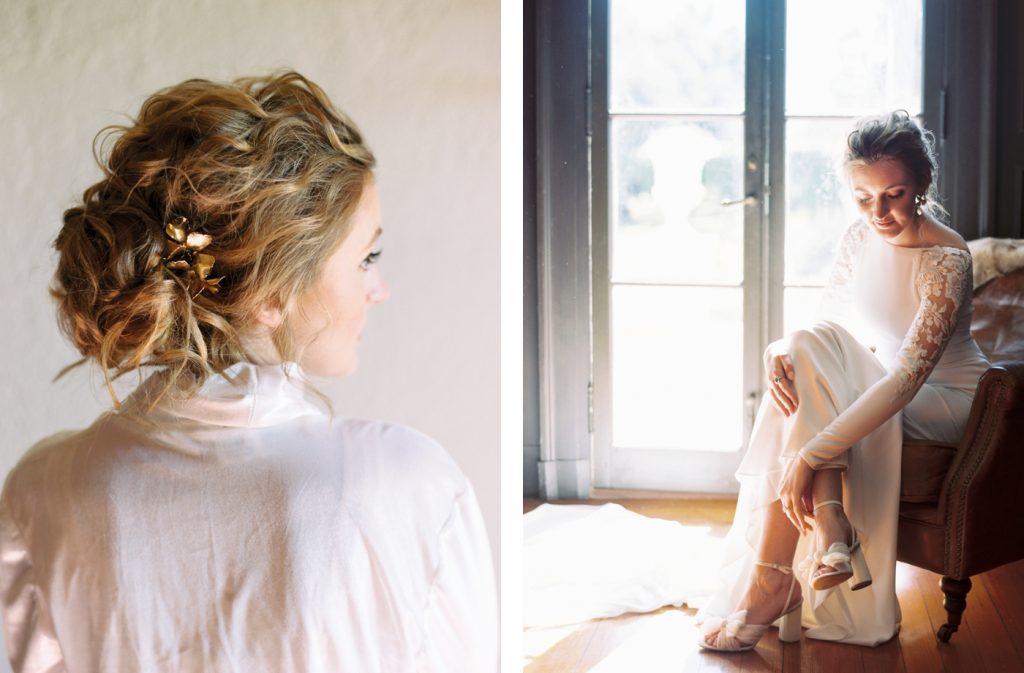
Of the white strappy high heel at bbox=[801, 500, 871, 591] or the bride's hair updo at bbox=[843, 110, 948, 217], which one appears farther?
the bride's hair updo at bbox=[843, 110, 948, 217]

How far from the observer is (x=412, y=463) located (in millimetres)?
1312

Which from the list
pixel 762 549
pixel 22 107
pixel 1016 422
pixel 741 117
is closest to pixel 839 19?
pixel 741 117

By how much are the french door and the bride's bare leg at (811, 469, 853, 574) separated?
128 cm

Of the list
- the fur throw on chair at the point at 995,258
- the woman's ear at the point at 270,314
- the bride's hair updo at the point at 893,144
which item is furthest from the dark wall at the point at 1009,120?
the woman's ear at the point at 270,314

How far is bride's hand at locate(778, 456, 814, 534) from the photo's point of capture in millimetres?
2682

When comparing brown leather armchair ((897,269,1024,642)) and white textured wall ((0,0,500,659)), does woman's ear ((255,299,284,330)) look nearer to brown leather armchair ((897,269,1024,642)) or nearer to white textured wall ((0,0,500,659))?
white textured wall ((0,0,500,659))

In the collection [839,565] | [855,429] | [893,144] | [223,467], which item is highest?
[893,144]

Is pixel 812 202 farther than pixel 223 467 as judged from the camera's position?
Yes

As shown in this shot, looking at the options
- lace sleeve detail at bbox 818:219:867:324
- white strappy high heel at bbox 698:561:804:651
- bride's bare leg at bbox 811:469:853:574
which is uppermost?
lace sleeve detail at bbox 818:219:867:324

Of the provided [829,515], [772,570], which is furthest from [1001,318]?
[772,570]

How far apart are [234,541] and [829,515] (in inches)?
70.4

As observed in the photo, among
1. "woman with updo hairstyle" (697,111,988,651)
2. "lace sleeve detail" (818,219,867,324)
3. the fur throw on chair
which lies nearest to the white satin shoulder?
"woman with updo hairstyle" (697,111,988,651)

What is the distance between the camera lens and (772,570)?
2762 mm

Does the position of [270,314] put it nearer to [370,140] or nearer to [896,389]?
[370,140]
